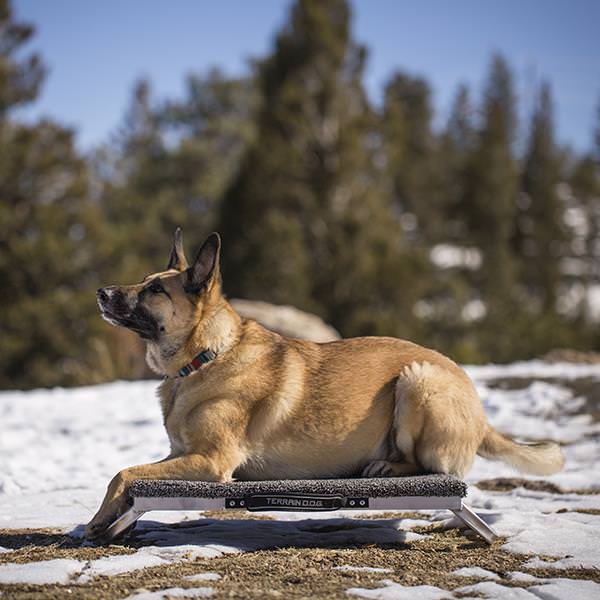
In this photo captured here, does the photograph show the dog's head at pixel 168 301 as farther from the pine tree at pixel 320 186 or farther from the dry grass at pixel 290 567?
the pine tree at pixel 320 186

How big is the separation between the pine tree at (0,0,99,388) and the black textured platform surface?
595 inches

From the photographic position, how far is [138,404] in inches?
389

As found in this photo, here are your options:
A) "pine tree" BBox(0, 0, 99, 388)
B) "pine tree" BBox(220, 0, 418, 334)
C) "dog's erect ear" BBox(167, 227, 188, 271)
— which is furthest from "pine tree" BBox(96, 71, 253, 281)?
"dog's erect ear" BBox(167, 227, 188, 271)

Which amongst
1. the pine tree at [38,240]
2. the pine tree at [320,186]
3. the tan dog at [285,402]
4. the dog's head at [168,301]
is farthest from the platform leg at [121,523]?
the pine tree at [38,240]

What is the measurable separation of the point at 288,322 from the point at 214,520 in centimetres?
900

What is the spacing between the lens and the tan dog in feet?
15.7

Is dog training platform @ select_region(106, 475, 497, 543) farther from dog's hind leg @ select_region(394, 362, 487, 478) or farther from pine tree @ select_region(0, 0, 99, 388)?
pine tree @ select_region(0, 0, 99, 388)

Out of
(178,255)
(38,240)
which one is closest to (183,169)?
(38,240)

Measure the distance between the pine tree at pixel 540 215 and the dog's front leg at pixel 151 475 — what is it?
116 ft

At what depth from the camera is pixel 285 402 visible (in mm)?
4906

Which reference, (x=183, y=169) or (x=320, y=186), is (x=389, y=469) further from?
(x=183, y=169)

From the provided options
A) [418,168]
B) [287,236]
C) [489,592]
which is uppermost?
[418,168]

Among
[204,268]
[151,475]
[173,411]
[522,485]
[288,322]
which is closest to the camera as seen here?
[151,475]

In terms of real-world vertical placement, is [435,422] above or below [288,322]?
below
